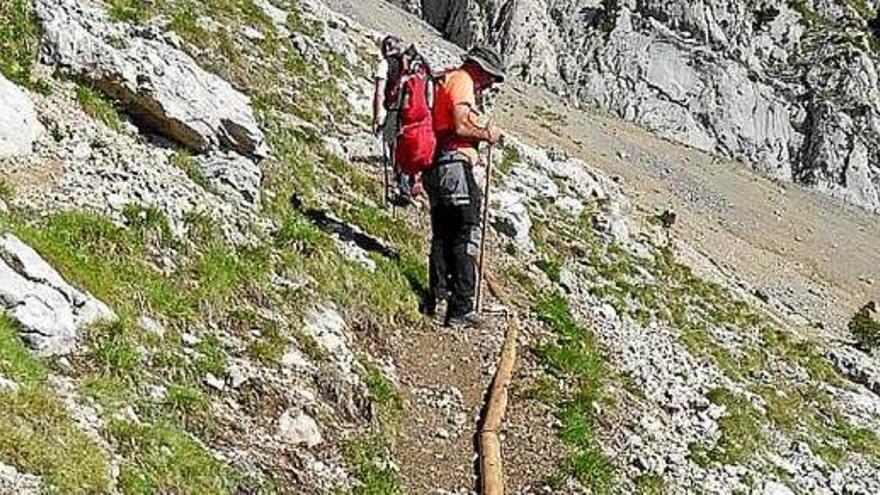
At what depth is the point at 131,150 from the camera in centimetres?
1325

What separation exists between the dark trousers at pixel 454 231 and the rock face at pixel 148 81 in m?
3.05

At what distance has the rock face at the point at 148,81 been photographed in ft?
46.1

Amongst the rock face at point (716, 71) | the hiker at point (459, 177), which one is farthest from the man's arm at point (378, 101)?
the rock face at point (716, 71)

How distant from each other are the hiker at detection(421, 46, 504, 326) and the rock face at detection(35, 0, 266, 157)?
305cm

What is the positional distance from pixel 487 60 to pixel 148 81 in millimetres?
4444

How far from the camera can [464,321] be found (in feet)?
46.6

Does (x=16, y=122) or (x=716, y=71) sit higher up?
(x=16, y=122)

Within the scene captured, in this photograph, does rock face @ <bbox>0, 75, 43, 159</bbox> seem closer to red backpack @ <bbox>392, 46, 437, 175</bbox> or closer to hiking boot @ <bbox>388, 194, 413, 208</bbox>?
red backpack @ <bbox>392, 46, 437, 175</bbox>

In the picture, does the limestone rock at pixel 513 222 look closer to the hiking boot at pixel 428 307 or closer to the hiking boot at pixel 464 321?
the hiking boot at pixel 428 307

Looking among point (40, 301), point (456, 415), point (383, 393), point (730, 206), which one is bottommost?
point (730, 206)

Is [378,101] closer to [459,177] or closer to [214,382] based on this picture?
[459,177]

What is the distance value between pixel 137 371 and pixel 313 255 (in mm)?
4402

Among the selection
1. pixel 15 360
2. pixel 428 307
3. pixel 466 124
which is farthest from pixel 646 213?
pixel 15 360

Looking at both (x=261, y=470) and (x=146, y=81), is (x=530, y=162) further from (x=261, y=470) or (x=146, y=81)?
(x=261, y=470)
